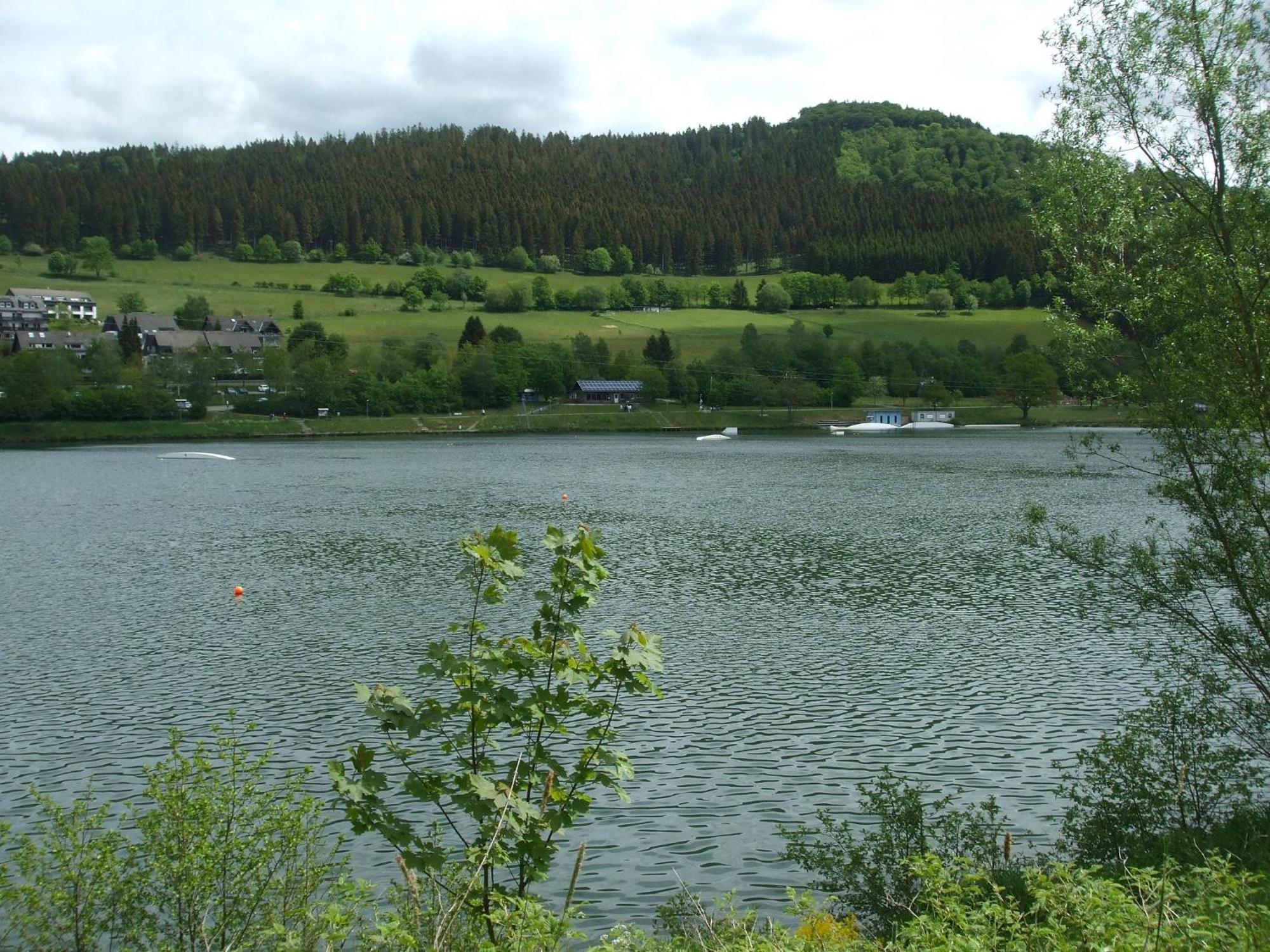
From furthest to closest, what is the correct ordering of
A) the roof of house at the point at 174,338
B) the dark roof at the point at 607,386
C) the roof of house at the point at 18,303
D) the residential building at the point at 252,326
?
the roof of house at the point at 18,303
the residential building at the point at 252,326
the roof of house at the point at 174,338
the dark roof at the point at 607,386

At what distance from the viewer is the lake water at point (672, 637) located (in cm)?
1920

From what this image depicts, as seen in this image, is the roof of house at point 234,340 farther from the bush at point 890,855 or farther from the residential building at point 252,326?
the bush at point 890,855

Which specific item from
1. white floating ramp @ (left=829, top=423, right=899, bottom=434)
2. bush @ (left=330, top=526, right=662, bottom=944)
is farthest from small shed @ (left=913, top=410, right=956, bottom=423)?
bush @ (left=330, top=526, right=662, bottom=944)

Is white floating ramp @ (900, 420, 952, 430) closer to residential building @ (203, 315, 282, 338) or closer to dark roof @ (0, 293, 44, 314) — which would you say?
residential building @ (203, 315, 282, 338)

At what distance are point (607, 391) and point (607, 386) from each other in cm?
89

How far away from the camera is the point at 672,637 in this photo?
1249 inches

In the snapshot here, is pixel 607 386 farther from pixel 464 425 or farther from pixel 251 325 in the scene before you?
pixel 251 325

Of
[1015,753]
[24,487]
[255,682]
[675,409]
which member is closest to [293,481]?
[24,487]

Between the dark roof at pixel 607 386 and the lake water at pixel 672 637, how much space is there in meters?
103

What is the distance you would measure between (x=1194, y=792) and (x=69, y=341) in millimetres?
197763

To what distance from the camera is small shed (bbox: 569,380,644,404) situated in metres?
178

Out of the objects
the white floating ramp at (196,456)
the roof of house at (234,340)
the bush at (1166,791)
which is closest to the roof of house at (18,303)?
the roof of house at (234,340)

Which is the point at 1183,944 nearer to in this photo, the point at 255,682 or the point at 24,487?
the point at 255,682

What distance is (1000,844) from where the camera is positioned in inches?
628
